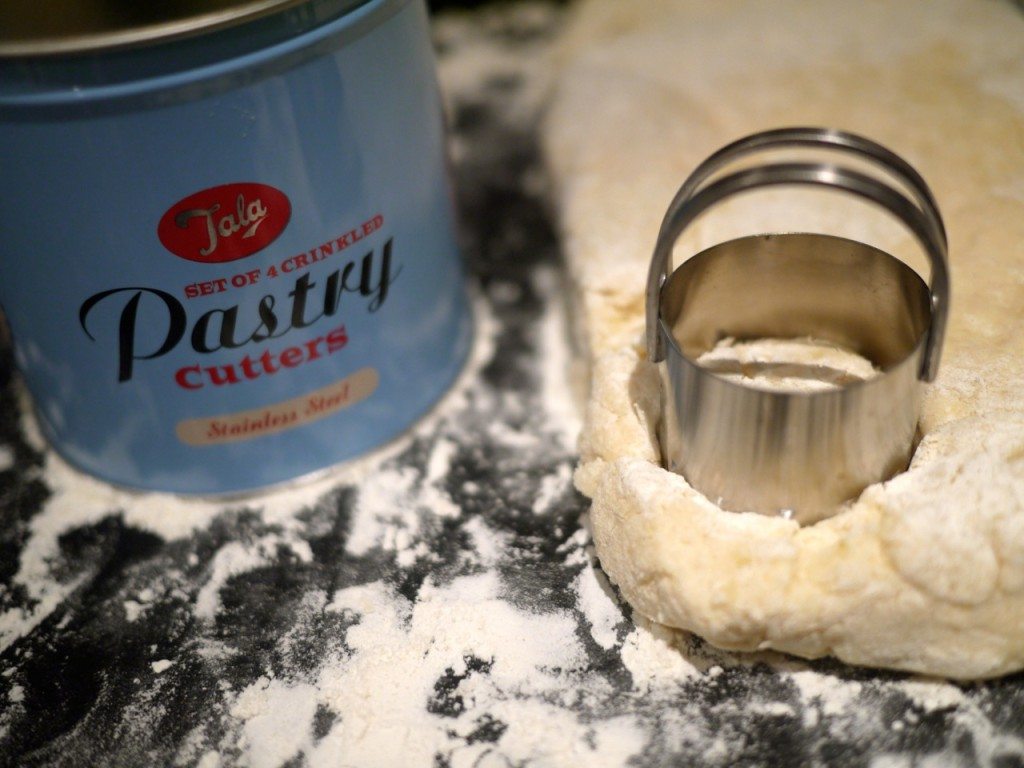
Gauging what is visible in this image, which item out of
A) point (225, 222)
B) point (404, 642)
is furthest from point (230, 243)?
point (404, 642)

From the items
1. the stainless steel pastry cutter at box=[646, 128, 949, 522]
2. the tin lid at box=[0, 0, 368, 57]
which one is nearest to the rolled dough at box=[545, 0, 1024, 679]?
the stainless steel pastry cutter at box=[646, 128, 949, 522]

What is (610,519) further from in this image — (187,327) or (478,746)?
(187,327)

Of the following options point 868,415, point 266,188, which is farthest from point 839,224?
point 266,188

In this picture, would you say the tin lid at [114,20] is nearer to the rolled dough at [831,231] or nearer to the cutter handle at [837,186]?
the cutter handle at [837,186]

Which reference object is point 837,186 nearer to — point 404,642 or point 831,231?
point 831,231

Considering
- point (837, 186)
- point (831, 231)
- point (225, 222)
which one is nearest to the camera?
point (837, 186)
